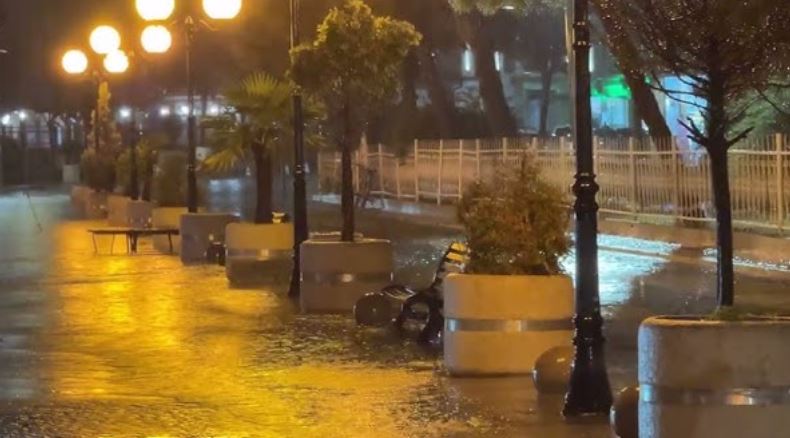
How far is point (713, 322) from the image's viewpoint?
749 centimetres

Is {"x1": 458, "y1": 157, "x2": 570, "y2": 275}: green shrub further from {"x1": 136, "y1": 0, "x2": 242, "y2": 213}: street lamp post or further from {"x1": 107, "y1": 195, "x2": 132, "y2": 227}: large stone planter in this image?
{"x1": 107, "y1": 195, "x2": 132, "y2": 227}: large stone planter

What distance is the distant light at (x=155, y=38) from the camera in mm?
25422

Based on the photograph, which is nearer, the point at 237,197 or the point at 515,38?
the point at 237,197

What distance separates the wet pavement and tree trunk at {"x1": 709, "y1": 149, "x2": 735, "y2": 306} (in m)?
1.46

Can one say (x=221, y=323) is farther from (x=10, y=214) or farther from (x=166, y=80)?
(x=166, y=80)

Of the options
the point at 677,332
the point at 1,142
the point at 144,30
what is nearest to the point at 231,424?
the point at 677,332

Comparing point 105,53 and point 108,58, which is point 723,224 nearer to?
point 105,53

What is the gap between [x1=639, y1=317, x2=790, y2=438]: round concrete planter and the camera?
7.33 meters

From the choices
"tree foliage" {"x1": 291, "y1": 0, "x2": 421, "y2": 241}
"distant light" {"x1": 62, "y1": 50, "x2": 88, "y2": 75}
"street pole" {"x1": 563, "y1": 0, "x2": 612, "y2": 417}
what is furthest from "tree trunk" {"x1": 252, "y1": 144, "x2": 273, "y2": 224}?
"street pole" {"x1": 563, "y1": 0, "x2": 612, "y2": 417}

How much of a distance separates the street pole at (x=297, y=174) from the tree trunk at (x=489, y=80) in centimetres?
2017

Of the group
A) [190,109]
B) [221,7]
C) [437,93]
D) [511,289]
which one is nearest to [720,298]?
[511,289]

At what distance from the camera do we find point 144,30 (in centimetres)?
2609

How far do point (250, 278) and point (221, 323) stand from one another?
5.03 meters

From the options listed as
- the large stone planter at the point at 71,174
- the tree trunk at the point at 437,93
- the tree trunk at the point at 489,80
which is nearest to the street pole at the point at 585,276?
the tree trunk at the point at 489,80
